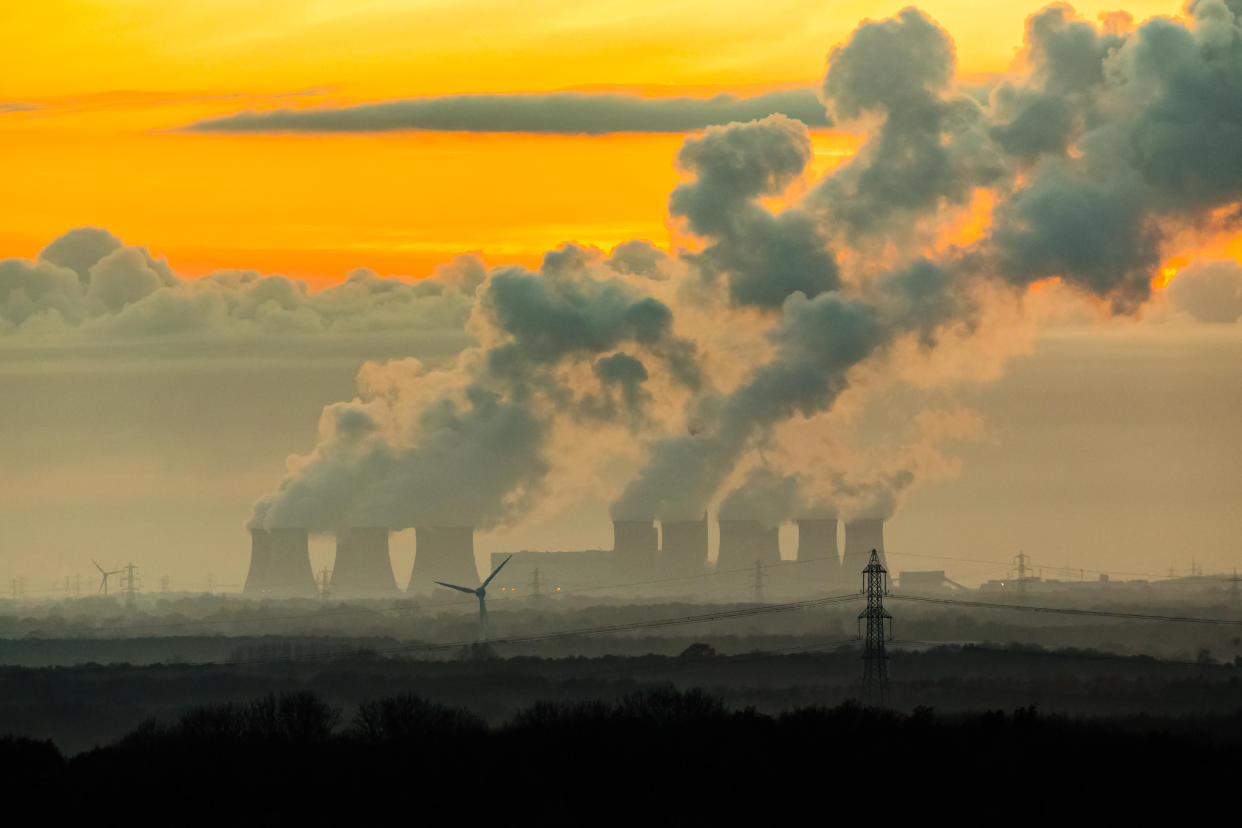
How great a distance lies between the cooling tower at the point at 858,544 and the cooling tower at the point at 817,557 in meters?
0.92

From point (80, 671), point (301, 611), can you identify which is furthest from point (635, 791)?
point (301, 611)

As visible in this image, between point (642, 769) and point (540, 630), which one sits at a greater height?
point (540, 630)

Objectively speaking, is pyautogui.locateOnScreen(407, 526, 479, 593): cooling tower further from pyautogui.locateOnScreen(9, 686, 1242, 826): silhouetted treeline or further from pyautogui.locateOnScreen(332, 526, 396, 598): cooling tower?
pyautogui.locateOnScreen(9, 686, 1242, 826): silhouetted treeline

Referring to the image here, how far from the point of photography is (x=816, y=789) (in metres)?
60.7

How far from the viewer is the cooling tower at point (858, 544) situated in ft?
608

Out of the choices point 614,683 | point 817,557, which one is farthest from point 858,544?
point 614,683

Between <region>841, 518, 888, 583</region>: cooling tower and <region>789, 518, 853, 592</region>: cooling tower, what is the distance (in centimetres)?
92

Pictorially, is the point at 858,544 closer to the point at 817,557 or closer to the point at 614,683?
the point at 817,557

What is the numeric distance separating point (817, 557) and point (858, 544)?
3955mm

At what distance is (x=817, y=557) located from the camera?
619 ft

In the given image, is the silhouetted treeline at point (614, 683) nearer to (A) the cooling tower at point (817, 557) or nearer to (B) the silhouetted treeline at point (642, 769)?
(B) the silhouetted treeline at point (642, 769)

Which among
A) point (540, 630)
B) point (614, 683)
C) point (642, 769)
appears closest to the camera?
point (642, 769)

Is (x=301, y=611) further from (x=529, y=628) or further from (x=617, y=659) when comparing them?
(x=617, y=659)

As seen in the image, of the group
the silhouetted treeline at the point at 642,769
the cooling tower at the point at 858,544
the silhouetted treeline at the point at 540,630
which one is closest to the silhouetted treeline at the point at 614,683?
A: the silhouetted treeline at the point at 642,769
